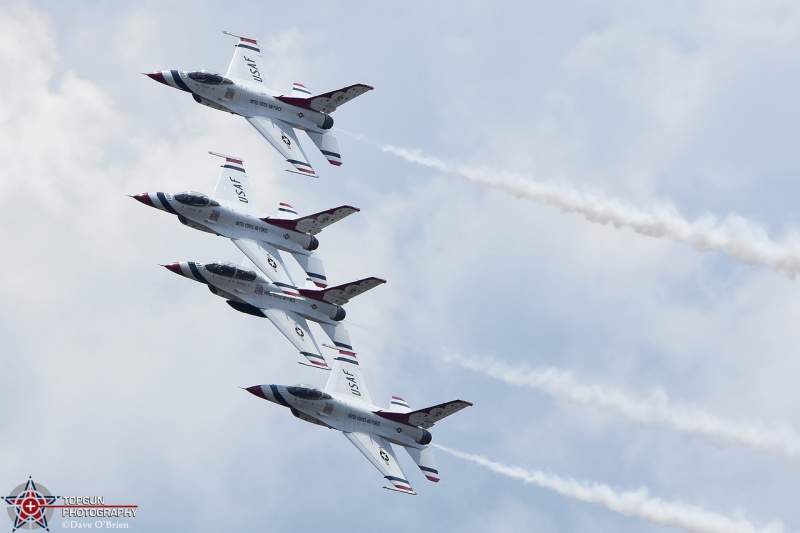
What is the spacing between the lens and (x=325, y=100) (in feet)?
390

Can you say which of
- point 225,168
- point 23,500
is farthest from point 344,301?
point 23,500

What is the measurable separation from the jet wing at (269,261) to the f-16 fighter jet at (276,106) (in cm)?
506

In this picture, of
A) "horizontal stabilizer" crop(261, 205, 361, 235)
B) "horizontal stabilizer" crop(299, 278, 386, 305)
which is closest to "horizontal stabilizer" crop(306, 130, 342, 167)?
"horizontal stabilizer" crop(261, 205, 361, 235)

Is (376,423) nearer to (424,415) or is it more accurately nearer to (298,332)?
(424,415)

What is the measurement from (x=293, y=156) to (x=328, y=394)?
14.8m

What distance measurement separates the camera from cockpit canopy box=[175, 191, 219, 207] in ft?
378

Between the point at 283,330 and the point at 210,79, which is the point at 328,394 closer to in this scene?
the point at 283,330

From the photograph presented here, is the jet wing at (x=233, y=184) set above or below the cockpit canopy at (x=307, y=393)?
above

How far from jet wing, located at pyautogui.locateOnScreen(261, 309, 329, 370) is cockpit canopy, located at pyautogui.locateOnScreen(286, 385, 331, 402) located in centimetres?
204

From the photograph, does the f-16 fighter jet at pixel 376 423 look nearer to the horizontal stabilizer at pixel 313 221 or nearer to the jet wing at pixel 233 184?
the horizontal stabilizer at pixel 313 221

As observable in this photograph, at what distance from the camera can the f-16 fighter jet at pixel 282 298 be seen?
11375 centimetres

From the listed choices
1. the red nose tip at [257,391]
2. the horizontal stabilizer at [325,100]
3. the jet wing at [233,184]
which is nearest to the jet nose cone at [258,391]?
the red nose tip at [257,391]

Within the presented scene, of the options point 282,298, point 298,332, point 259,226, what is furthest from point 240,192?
point 298,332

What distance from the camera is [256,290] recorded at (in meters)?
114
